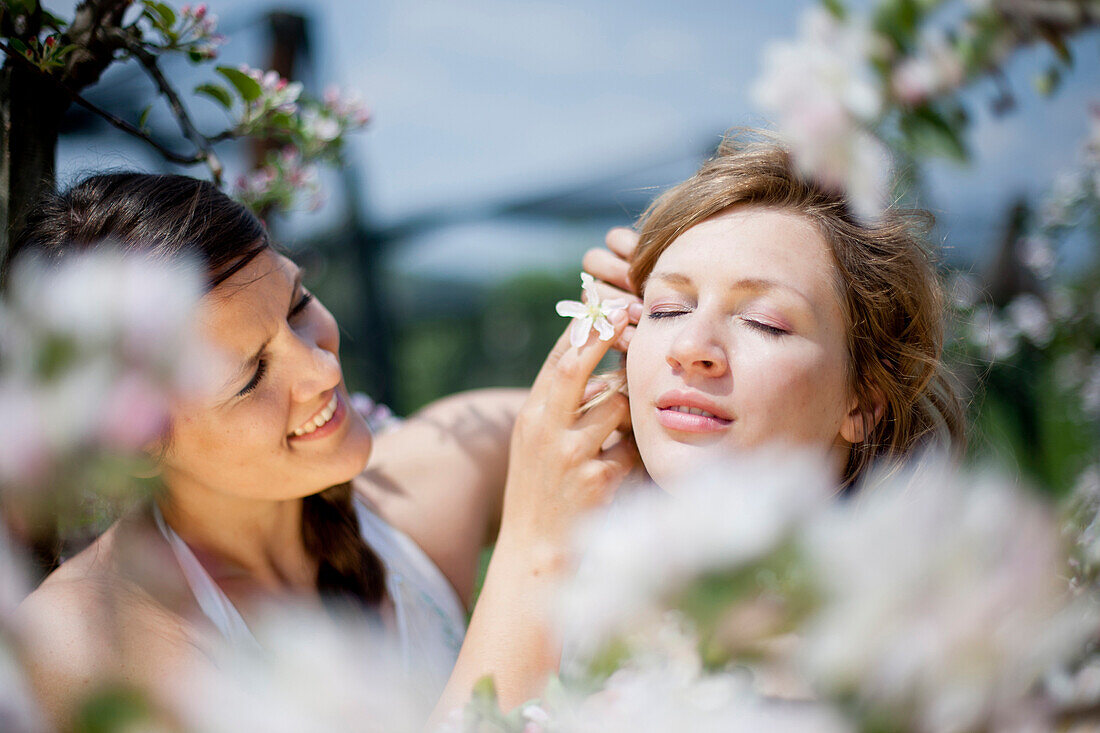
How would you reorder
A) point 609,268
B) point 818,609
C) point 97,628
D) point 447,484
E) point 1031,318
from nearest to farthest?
point 818,609 < point 97,628 < point 609,268 < point 447,484 < point 1031,318

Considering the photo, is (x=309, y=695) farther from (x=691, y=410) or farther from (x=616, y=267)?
(x=616, y=267)

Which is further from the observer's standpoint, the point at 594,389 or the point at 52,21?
the point at 594,389

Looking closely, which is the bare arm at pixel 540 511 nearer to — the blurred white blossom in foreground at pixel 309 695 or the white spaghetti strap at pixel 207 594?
the white spaghetti strap at pixel 207 594

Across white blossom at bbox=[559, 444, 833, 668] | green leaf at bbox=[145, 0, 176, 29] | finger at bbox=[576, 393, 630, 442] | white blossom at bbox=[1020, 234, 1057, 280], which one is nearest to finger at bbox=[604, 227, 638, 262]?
finger at bbox=[576, 393, 630, 442]

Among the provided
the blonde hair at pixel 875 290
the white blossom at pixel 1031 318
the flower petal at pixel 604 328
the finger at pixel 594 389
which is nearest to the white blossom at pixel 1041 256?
the white blossom at pixel 1031 318

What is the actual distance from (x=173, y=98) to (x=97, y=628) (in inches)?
36.1

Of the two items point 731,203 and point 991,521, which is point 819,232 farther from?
point 991,521

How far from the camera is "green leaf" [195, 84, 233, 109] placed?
55.3 inches

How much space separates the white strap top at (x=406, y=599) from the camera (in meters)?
1.36

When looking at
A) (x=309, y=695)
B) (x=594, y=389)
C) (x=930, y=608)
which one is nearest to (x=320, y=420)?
(x=594, y=389)

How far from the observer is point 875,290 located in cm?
135

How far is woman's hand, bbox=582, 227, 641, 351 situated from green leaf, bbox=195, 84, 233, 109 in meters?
0.77

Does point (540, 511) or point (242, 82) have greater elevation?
point (242, 82)

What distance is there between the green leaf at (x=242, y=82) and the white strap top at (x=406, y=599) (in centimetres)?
79
